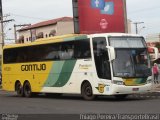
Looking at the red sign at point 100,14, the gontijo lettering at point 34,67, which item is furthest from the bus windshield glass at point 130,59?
the red sign at point 100,14

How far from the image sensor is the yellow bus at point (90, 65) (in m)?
25.2

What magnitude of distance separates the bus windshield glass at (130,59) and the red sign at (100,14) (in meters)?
15.7

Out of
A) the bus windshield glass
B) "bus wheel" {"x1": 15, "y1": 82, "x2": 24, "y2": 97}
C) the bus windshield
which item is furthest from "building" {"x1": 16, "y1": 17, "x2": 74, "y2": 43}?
the bus windshield

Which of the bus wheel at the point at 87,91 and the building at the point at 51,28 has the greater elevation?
the building at the point at 51,28

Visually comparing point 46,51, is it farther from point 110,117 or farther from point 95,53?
point 110,117

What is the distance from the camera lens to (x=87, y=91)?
26.7 metres

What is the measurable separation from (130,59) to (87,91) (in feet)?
9.21

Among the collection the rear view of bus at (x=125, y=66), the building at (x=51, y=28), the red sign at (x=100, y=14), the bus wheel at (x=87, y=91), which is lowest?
the bus wheel at (x=87, y=91)

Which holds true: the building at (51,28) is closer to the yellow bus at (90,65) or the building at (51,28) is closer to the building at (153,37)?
the building at (153,37)

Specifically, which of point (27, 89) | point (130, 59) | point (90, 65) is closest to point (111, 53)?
point (130, 59)

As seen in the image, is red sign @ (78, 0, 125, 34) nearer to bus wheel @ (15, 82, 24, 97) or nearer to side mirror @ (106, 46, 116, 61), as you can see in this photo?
bus wheel @ (15, 82, 24, 97)

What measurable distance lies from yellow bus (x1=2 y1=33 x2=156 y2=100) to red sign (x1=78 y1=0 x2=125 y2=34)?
1097 cm

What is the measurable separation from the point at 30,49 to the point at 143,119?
1679cm

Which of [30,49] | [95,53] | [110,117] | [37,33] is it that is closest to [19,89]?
[30,49]
